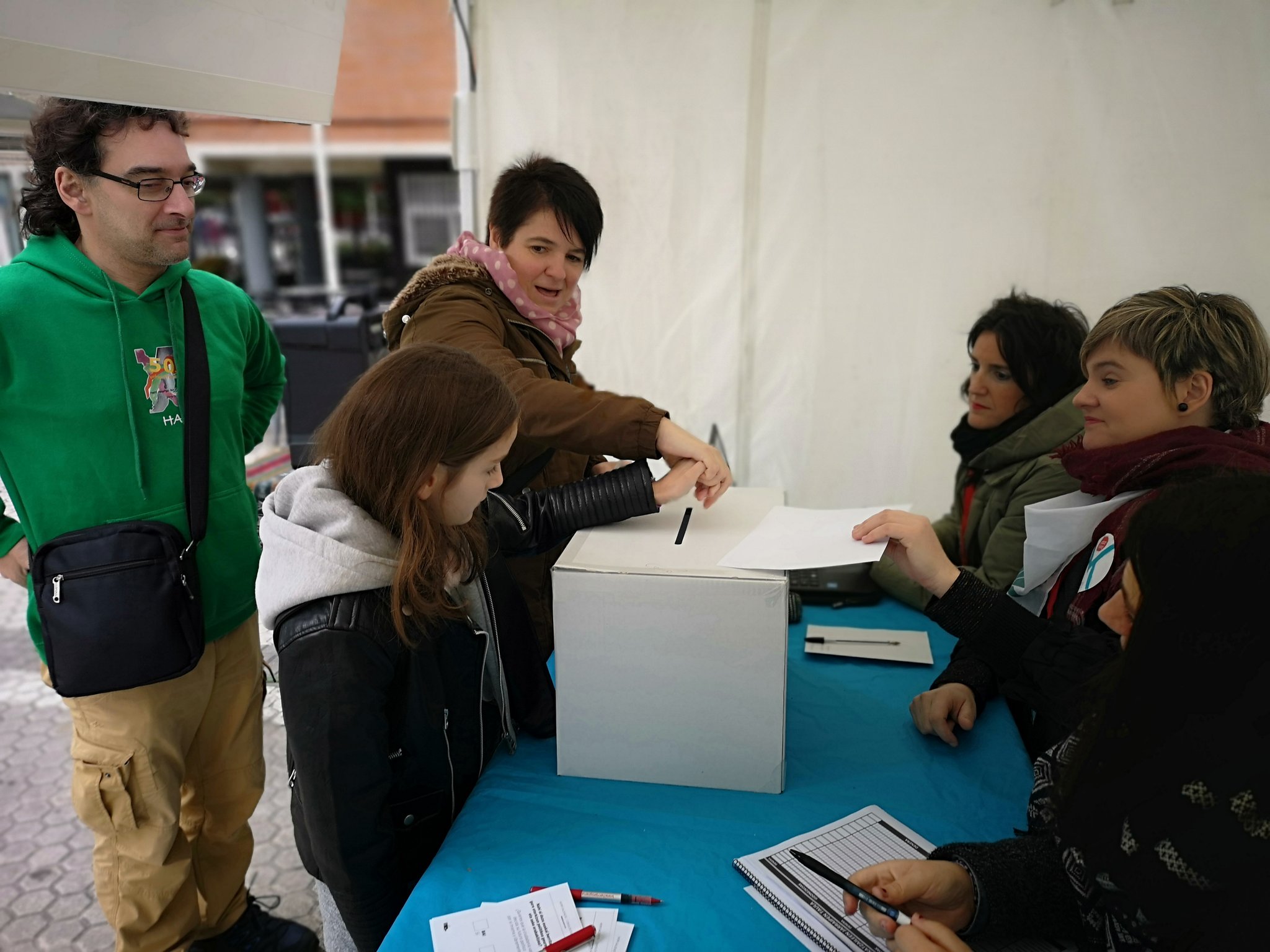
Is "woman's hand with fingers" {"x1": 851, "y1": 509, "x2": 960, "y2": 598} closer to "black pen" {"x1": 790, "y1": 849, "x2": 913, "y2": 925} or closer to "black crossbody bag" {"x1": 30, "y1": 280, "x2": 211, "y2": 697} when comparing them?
"black pen" {"x1": 790, "y1": 849, "x2": 913, "y2": 925}

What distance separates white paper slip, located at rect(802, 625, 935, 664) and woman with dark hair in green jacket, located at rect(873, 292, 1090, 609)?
20 cm

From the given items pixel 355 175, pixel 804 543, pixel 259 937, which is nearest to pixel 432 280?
pixel 804 543

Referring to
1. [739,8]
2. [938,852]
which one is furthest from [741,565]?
[739,8]

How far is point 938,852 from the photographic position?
1018 mm

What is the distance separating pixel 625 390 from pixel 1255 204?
197cm

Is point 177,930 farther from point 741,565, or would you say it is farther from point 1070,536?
point 1070,536

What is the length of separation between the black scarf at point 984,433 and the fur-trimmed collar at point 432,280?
1.24m

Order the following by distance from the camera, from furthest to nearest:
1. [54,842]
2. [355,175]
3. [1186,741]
Answer: 1. [355,175]
2. [54,842]
3. [1186,741]

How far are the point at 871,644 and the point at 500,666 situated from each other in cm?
84

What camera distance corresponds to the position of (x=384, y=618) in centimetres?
109

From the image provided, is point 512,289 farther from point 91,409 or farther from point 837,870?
point 837,870

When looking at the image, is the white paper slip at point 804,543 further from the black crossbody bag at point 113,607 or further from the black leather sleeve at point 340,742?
the black crossbody bag at point 113,607

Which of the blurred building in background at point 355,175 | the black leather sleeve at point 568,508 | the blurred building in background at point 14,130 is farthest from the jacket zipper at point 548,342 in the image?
the blurred building in background at point 355,175

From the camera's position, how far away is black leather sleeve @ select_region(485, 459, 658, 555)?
4.51 ft
